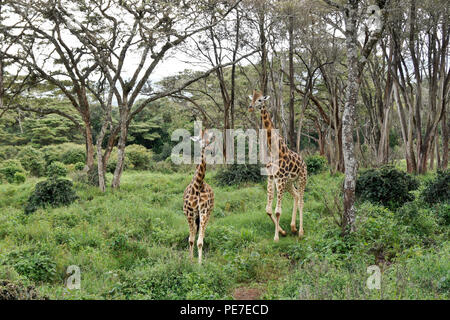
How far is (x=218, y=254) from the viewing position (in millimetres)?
7727

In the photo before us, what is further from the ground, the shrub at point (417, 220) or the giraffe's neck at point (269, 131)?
the giraffe's neck at point (269, 131)

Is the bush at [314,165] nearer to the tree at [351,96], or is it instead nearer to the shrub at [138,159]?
the tree at [351,96]

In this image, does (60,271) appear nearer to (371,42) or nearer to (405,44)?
(371,42)

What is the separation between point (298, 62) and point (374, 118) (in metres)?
6.20

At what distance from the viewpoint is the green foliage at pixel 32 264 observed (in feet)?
21.6

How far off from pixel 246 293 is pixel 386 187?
559 centimetres

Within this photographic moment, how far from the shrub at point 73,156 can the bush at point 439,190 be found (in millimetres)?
21626

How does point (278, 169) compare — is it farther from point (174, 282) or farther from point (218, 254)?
point (174, 282)

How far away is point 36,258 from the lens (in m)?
6.93

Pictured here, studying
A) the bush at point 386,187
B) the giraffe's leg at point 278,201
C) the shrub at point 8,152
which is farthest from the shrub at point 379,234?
the shrub at point 8,152

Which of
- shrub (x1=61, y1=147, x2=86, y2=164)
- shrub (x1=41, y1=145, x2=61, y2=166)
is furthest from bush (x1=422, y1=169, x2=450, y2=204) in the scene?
shrub (x1=41, y1=145, x2=61, y2=166)

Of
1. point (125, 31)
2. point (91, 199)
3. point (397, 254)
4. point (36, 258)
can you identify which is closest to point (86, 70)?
point (125, 31)

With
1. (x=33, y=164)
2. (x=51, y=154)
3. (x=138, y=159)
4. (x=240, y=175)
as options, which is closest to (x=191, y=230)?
(x=240, y=175)

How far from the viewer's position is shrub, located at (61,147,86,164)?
26.2m
